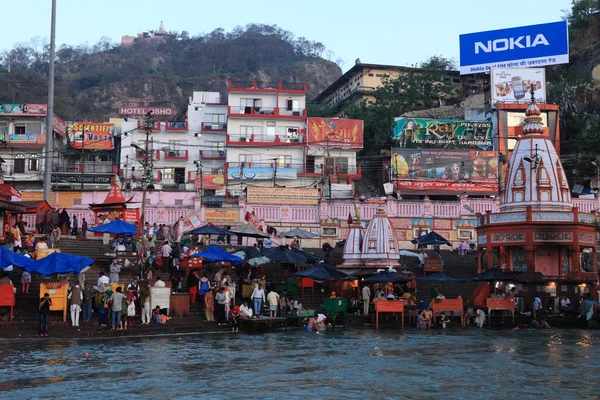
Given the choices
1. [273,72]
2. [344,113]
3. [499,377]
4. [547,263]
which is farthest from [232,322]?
[273,72]

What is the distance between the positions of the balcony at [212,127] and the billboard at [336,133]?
28.8ft

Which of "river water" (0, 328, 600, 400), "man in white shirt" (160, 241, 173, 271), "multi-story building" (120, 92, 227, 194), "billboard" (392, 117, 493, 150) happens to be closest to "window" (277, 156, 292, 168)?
"multi-story building" (120, 92, 227, 194)

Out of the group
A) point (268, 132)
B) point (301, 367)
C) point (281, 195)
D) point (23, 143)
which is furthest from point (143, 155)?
point (301, 367)

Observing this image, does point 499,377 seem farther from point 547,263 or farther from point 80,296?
point 547,263

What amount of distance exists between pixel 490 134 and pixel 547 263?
93.8ft

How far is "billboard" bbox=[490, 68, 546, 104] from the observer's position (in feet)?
215

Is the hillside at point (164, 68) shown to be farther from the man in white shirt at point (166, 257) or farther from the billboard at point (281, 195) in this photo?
the man in white shirt at point (166, 257)

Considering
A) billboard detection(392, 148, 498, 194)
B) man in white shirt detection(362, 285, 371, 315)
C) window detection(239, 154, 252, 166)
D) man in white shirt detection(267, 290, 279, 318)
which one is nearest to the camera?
man in white shirt detection(267, 290, 279, 318)

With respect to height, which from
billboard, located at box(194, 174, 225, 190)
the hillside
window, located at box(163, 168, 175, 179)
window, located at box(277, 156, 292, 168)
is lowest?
billboard, located at box(194, 174, 225, 190)

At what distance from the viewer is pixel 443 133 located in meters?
64.5

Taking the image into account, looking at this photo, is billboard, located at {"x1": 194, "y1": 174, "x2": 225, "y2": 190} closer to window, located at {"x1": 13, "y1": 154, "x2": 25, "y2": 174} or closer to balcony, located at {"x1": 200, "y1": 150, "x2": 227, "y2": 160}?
balcony, located at {"x1": 200, "y1": 150, "x2": 227, "y2": 160}

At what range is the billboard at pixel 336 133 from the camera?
2557 inches

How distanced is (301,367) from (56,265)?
1057 centimetres

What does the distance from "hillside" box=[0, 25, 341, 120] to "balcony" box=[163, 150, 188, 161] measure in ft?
75.5
